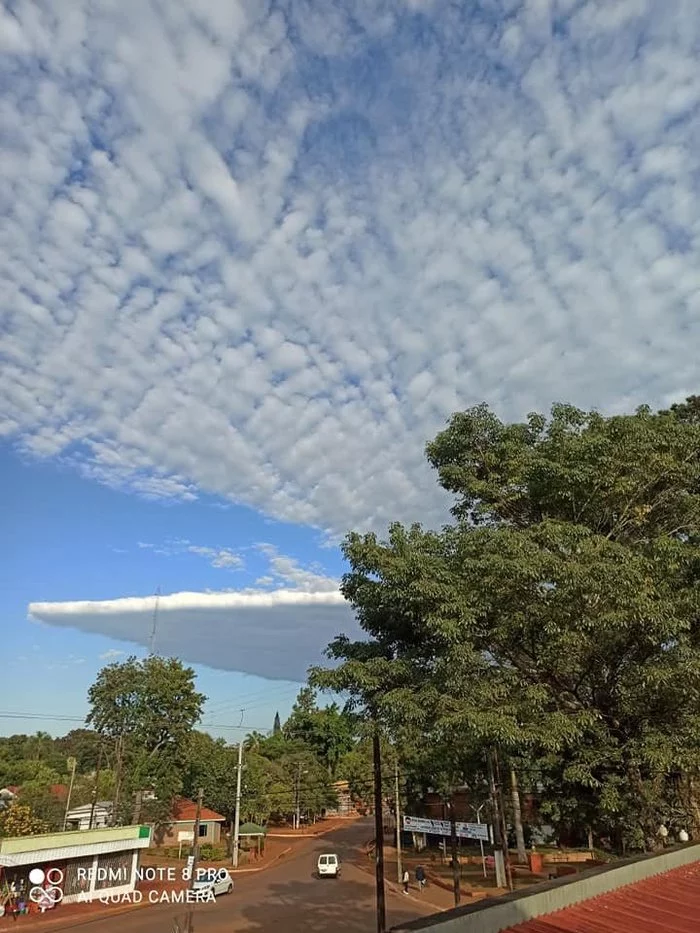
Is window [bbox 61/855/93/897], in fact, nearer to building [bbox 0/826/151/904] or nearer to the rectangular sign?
building [bbox 0/826/151/904]

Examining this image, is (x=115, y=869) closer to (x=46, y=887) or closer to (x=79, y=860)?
(x=79, y=860)

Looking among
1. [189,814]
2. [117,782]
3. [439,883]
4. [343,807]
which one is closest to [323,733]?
[343,807]

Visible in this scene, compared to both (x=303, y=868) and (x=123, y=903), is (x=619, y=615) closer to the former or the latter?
(x=123, y=903)

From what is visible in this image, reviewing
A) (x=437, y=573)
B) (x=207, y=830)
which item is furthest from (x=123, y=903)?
(x=437, y=573)

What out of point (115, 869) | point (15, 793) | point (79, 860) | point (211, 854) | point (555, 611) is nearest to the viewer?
point (555, 611)

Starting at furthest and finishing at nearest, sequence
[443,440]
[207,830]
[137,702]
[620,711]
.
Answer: [207,830]
[137,702]
[443,440]
[620,711]

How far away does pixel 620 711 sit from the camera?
11445 mm

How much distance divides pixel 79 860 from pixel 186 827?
2154 cm

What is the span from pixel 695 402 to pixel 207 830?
48.1 meters

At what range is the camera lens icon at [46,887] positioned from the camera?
1142 inches

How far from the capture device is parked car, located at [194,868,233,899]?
31.6m

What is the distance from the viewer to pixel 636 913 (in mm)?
6910

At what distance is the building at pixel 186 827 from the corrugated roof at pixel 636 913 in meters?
47.7

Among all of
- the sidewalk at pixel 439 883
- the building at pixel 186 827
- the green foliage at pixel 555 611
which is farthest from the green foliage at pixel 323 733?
the green foliage at pixel 555 611
